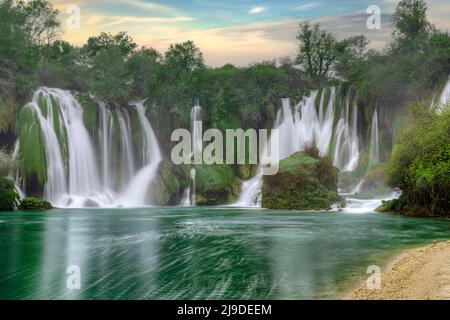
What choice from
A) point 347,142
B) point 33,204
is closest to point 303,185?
point 347,142

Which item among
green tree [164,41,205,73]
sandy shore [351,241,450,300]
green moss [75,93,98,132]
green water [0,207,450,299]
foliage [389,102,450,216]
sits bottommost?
green water [0,207,450,299]

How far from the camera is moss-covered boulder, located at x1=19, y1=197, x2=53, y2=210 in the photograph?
40.1 m

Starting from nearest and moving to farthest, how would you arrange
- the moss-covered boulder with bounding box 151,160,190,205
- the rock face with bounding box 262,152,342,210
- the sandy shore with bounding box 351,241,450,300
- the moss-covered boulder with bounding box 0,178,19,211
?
the sandy shore with bounding box 351,241,450,300 → the moss-covered boulder with bounding box 0,178,19,211 → the rock face with bounding box 262,152,342,210 → the moss-covered boulder with bounding box 151,160,190,205

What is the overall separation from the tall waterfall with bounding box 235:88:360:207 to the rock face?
9163 mm

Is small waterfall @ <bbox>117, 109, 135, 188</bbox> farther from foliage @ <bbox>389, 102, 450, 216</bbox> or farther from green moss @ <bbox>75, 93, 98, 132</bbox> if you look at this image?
foliage @ <bbox>389, 102, 450, 216</bbox>

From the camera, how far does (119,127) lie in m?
52.6

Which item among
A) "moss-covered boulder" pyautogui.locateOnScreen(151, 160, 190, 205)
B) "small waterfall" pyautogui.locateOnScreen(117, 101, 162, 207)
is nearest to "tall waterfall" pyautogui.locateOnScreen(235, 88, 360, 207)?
"moss-covered boulder" pyautogui.locateOnScreen(151, 160, 190, 205)

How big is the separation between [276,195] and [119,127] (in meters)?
18.6

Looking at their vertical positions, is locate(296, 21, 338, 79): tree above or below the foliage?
above

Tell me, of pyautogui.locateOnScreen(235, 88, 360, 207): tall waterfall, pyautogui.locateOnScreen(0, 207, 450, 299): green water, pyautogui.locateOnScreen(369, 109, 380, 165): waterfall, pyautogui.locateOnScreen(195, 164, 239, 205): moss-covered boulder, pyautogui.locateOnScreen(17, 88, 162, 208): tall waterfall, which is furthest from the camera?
pyautogui.locateOnScreen(235, 88, 360, 207): tall waterfall

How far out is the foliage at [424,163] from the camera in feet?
95.8

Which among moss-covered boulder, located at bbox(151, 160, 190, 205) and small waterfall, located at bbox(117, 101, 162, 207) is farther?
moss-covered boulder, located at bbox(151, 160, 190, 205)

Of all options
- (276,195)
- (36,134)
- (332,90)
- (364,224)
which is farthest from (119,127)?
(364,224)

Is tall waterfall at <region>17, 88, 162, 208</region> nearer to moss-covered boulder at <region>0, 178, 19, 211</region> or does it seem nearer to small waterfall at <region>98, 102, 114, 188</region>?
small waterfall at <region>98, 102, 114, 188</region>
